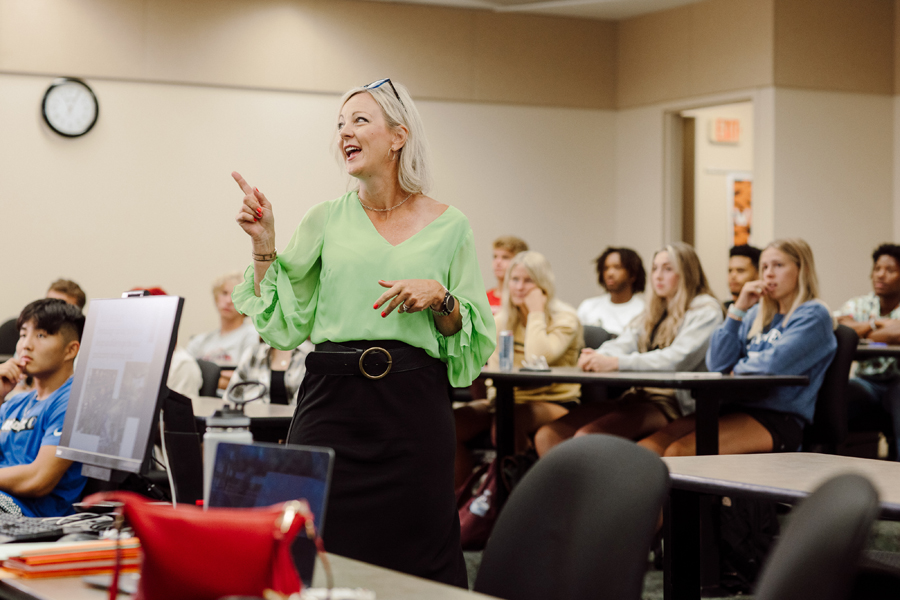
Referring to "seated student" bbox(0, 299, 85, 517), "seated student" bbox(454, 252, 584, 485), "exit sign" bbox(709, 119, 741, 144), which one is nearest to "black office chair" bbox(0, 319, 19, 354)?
"seated student" bbox(454, 252, 584, 485)

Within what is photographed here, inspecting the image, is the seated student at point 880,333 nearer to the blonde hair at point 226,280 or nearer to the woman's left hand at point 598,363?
the woman's left hand at point 598,363

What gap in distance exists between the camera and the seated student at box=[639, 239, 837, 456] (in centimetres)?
365

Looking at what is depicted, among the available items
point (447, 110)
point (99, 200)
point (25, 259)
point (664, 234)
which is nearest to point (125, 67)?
point (99, 200)

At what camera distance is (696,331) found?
421 cm

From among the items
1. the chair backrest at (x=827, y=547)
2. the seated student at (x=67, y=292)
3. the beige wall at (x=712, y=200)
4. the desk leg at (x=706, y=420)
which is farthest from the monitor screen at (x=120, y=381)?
the beige wall at (x=712, y=200)

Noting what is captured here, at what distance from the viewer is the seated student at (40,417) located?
2.43 m

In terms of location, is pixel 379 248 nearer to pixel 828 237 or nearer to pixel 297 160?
pixel 297 160

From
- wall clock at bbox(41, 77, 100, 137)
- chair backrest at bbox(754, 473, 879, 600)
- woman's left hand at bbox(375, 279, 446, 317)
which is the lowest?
chair backrest at bbox(754, 473, 879, 600)

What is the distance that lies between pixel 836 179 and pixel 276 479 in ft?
22.4

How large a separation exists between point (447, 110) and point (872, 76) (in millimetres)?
3221

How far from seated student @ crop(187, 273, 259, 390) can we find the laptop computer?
4764 millimetres

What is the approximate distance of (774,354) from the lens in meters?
3.68

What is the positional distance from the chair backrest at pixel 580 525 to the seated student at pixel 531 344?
2.95 meters

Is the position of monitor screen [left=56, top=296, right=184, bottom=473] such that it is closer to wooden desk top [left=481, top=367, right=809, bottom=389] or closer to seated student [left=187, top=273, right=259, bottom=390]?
wooden desk top [left=481, top=367, right=809, bottom=389]
